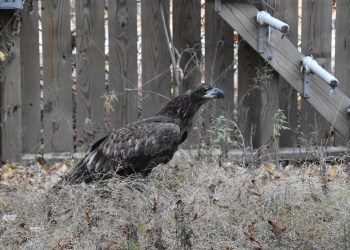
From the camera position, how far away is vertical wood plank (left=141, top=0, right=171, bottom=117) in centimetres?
912

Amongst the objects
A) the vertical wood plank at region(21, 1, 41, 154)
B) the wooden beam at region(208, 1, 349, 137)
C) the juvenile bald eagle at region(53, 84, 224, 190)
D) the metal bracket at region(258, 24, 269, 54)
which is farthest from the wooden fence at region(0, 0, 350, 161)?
the juvenile bald eagle at region(53, 84, 224, 190)

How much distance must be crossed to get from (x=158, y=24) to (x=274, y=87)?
4.78 ft

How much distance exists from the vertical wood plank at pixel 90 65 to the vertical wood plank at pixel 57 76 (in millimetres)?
116

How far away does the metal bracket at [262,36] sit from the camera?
28.2 ft

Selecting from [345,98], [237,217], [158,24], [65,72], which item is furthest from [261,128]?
[237,217]

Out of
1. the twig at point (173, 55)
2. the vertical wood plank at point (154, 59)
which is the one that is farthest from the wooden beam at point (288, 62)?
the vertical wood plank at point (154, 59)

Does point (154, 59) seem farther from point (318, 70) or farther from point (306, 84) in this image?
point (318, 70)

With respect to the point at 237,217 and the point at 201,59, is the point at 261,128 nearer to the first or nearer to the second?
the point at 201,59

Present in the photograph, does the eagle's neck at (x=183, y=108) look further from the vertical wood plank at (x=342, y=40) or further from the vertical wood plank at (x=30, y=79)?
the vertical wood plank at (x=342, y=40)

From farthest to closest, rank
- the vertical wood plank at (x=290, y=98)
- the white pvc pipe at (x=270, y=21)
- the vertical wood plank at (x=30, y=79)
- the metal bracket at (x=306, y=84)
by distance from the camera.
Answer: the vertical wood plank at (x=290, y=98) < the vertical wood plank at (x=30, y=79) < the metal bracket at (x=306, y=84) < the white pvc pipe at (x=270, y=21)

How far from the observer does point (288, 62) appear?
28.9 ft

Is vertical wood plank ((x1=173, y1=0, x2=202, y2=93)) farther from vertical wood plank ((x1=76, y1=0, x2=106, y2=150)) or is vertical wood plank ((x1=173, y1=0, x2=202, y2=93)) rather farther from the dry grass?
the dry grass

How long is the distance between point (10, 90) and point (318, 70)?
10.8 ft

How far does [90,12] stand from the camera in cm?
903
